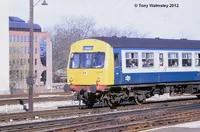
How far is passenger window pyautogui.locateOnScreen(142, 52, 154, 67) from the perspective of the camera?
22406 mm

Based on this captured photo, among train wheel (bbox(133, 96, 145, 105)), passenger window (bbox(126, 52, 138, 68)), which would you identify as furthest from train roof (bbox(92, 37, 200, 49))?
train wheel (bbox(133, 96, 145, 105))

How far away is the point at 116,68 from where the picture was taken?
2116 cm

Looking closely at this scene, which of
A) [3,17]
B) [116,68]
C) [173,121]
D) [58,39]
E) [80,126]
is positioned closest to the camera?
[80,126]

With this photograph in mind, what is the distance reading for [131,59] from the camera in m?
21.8

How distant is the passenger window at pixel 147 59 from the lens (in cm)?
2241

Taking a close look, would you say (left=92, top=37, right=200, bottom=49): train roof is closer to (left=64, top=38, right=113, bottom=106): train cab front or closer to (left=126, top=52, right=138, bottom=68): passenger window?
(left=126, top=52, right=138, bottom=68): passenger window

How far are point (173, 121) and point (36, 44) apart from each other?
90357mm

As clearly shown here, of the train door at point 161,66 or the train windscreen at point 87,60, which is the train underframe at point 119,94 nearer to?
the train door at point 161,66

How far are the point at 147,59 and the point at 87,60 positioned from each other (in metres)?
3.04

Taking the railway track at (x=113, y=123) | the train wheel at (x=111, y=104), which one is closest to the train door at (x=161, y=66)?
the train wheel at (x=111, y=104)

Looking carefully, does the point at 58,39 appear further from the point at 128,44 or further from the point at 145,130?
the point at 145,130

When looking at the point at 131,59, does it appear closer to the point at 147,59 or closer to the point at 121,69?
the point at 121,69

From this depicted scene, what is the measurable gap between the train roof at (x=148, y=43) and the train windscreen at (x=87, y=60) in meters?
0.79

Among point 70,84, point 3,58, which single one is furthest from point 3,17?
point 70,84
